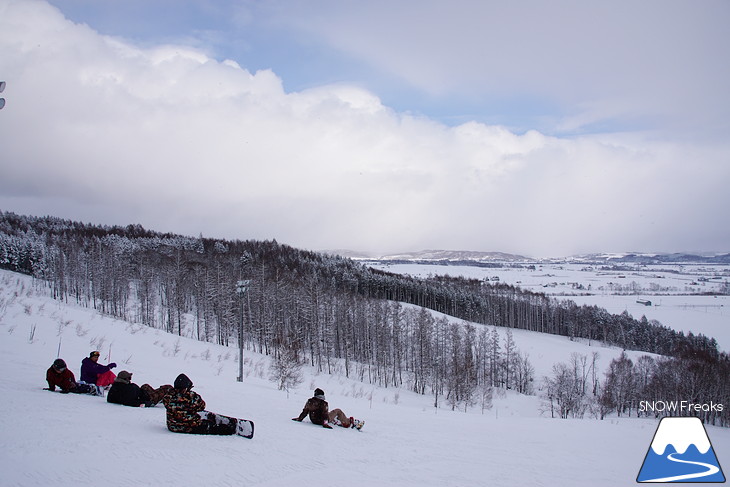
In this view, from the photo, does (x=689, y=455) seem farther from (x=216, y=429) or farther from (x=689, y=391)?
(x=689, y=391)

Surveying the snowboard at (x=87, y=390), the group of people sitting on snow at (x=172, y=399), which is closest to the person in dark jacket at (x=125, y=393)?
the group of people sitting on snow at (x=172, y=399)

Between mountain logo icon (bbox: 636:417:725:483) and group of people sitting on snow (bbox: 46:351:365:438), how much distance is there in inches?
278

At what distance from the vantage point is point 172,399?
7.87 m

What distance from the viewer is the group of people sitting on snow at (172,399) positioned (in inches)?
310

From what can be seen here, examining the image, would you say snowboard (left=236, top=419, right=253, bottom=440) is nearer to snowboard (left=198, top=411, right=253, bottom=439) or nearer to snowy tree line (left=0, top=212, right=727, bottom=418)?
snowboard (left=198, top=411, right=253, bottom=439)

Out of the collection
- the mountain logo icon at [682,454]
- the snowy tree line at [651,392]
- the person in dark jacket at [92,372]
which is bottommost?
the snowy tree line at [651,392]

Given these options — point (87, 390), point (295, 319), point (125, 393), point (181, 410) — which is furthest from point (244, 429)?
point (295, 319)

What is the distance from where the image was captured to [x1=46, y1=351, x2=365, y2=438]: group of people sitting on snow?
787 cm

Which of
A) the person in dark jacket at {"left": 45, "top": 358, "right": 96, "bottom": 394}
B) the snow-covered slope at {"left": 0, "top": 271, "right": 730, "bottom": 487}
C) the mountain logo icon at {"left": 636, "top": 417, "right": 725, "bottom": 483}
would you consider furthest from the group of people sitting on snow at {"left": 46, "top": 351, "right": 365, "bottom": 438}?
the mountain logo icon at {"left": 636, "top": 417, "right": 725, "bottom": 483}

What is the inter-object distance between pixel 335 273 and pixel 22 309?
85.5 metres

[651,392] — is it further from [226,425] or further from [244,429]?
Answer: [226,425]

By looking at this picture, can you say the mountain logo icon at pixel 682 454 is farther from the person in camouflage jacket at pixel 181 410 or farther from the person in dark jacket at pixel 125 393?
the person in dark jacket at pixel 125 393

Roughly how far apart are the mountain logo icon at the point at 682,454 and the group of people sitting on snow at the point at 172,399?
7.06 m

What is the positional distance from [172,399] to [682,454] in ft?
33.2
